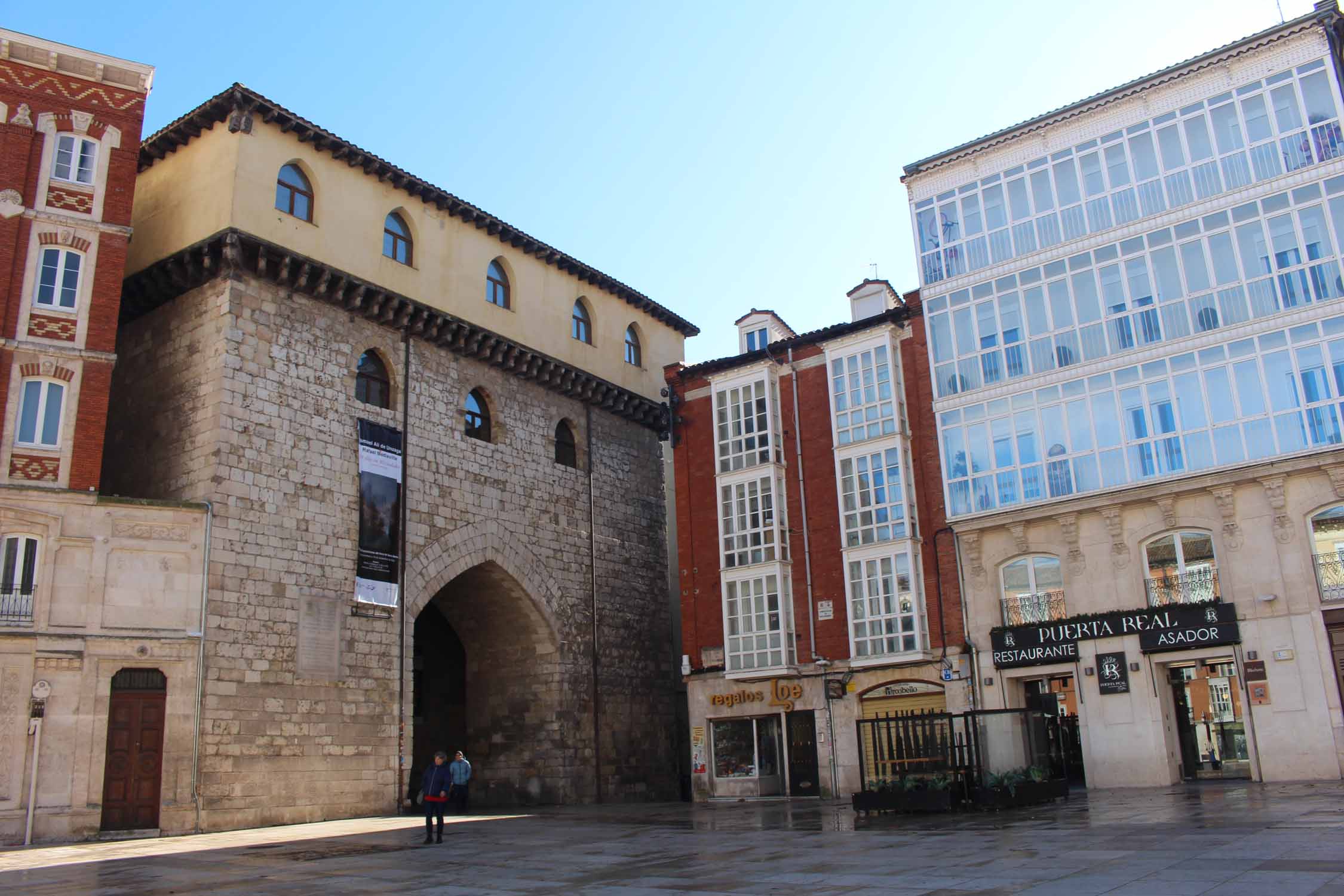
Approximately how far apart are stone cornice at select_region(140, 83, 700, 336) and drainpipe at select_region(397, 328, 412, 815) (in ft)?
13.5

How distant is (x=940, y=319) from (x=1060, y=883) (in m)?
19.8

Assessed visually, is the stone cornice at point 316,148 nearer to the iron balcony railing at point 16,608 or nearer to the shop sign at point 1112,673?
the iron balcony railing at point 16,608

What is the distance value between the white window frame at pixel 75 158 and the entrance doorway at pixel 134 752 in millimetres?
10613

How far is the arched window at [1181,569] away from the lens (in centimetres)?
2347

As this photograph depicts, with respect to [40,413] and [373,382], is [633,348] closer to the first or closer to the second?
[373,382]

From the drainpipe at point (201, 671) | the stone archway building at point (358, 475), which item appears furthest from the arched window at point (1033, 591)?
the drainpipe at point (201, 671)

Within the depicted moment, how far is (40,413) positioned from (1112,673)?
76.9 feet

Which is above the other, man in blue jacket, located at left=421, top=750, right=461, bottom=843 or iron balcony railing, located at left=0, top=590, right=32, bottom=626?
iron balcony railing, located at left=0, top=590, right=32, bottom=626

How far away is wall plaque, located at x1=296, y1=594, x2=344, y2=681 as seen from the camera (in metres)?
A: 24.2

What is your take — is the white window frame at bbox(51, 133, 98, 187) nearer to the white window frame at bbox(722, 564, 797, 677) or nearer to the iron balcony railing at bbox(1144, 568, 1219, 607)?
the white window frame at bbox(722, 564, 797, 677)

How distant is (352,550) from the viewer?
2577 cm

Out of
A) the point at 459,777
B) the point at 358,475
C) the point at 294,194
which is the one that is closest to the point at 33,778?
the point at 459,777

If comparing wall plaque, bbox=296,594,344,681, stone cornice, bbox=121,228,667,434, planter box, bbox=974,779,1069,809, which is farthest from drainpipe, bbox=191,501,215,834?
planter box, bbox=974,779,1069,809

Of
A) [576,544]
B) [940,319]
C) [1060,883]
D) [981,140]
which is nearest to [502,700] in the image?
[576,544]
